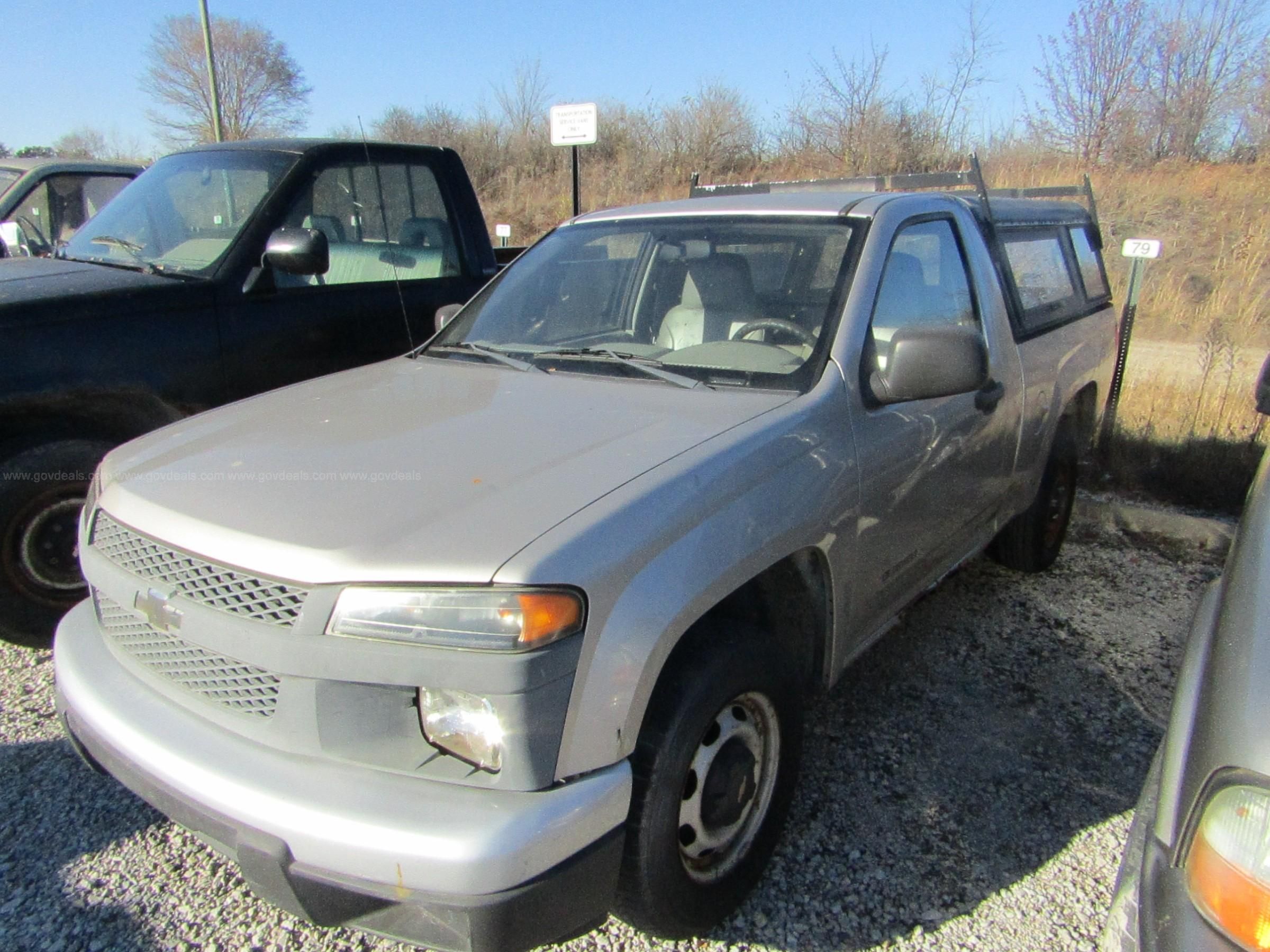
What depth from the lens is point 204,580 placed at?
1.85 m

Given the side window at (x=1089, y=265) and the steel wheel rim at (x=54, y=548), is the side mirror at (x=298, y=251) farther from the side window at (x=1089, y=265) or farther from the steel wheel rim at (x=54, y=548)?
the side window at (x=1089, y=265)

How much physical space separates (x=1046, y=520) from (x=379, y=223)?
11.7 ft

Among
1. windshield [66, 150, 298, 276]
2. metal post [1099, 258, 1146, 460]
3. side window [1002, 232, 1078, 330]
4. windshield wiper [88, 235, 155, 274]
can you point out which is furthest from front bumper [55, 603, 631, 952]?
metal post [1099, 258, 1146, 460]

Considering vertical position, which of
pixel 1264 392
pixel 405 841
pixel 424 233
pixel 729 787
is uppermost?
pixel 424 233

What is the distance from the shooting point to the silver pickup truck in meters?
1.63

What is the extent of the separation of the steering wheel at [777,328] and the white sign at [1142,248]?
3.80 meters

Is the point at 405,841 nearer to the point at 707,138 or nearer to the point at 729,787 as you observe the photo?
the point at 729,787

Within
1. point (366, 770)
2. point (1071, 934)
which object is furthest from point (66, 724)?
point (1071, 934)

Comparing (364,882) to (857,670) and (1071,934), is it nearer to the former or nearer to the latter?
(1071,934)

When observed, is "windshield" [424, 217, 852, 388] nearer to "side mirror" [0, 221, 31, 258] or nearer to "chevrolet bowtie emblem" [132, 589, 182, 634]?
"chevrolet bowtie emblem" [132, 589, 182, 634]

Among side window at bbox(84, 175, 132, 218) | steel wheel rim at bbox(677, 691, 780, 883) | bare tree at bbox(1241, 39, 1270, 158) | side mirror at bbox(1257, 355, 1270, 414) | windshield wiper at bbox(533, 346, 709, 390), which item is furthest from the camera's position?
bare tree at bbox(1241, 39, 1270, 158)

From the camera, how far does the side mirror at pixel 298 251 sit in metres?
3.77

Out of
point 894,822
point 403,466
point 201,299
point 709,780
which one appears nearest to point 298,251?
point 201,299

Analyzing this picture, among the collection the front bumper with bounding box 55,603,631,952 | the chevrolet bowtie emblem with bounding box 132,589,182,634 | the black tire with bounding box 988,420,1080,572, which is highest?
the chevrolet bowtie emblem with bounding box 132,589,182,634
